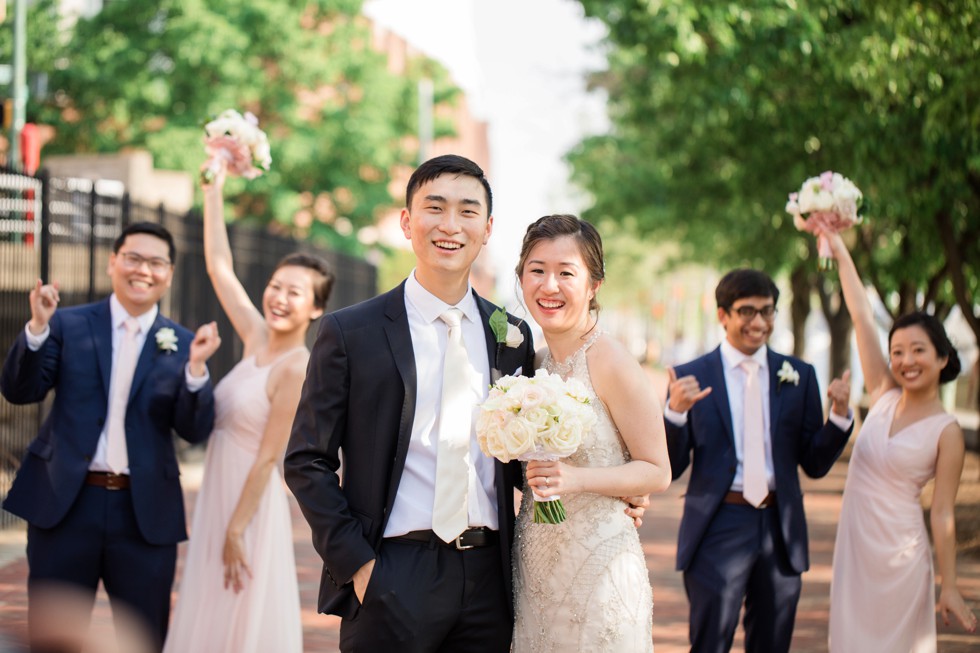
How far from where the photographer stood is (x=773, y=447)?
561 centimetres

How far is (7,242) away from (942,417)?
918 centimetres

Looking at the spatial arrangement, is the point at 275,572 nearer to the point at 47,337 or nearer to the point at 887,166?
the point at 47,337

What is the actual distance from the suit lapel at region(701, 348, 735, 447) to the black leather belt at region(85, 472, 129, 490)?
112 inches

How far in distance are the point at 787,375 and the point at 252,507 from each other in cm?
277

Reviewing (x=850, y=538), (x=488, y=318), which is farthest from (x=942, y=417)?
(x=488, y=318)

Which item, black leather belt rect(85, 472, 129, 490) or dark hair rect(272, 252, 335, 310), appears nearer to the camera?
black leather belt rect(85, 472, 129, 490)

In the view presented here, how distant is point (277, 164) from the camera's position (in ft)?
97.6

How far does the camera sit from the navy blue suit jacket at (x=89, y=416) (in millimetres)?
5094

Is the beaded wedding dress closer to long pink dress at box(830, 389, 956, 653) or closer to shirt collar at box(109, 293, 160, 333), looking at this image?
long pink dress at box(830, 389, 956, 653)

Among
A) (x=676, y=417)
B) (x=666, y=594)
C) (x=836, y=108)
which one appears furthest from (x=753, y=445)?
(x=836, y=108)

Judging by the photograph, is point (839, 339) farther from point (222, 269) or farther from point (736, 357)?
point (222, 269)

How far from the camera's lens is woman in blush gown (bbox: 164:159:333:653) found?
18.7 feet

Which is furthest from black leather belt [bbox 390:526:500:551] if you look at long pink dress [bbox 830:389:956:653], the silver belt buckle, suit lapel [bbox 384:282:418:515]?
long pink dress [bbox 830:389:956:653]

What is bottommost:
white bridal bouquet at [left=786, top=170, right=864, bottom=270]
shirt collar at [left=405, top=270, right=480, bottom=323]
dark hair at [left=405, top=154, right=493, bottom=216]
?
shirt collar at [left=405, top=270, right=480, bottom=323]
